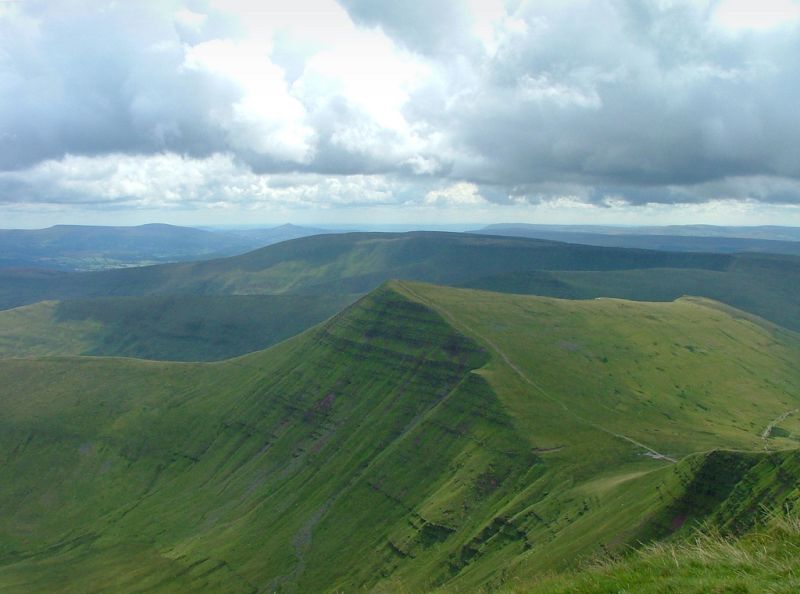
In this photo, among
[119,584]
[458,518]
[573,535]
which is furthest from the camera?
[119,584]

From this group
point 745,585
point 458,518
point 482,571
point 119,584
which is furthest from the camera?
point 119,584

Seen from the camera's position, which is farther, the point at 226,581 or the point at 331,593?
the point at 226,581

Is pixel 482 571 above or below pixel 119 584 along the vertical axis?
above

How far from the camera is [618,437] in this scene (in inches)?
6909

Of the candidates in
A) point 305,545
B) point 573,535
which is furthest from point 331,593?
point 573,535

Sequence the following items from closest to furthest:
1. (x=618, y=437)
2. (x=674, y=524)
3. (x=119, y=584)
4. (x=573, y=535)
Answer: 1. (x=674, y=524)
2. (x=573, y=535)
3. (x=618, y=437)
4. (x=119, y=584)

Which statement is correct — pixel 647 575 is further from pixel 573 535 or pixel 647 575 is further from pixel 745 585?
pixel 573 535

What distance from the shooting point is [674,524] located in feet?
330

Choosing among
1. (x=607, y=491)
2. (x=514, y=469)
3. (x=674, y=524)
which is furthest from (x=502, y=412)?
(x=674, y=524)

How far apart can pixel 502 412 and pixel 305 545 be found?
6938 centimetres

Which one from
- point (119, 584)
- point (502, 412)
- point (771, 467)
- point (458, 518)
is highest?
point (771, 467)

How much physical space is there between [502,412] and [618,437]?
3539 cm

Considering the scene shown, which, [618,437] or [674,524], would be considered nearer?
[674,524]

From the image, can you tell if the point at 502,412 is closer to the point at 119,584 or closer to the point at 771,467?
the point at 771,467
